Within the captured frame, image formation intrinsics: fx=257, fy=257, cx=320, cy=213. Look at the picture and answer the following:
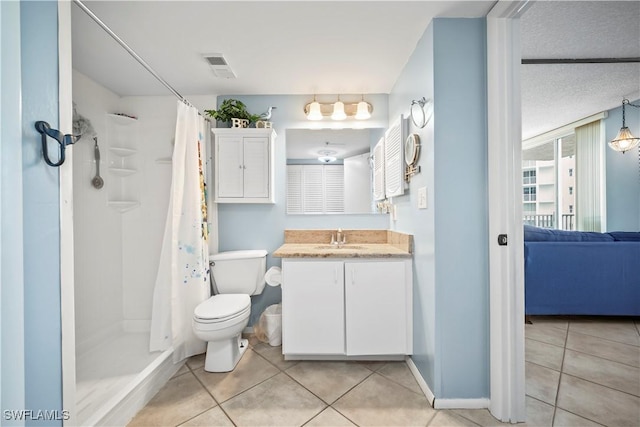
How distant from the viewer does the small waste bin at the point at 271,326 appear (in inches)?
85.7

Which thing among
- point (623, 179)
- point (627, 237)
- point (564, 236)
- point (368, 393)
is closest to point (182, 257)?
point (368, 393)

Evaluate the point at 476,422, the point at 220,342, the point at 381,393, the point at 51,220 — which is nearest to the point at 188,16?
the point at 51,220

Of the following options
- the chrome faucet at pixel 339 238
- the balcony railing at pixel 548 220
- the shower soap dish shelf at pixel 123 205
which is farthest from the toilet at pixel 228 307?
the balcony railing at pixel 548 220

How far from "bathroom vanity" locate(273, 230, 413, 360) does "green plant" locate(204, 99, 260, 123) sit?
4.28ft

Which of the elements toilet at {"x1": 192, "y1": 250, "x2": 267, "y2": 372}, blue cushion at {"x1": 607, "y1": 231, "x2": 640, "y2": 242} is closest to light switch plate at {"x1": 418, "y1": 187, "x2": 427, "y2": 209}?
toilet at {"x1": 192, "y1": 250, "x2": 267, "y2": 372}

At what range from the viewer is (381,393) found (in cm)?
156

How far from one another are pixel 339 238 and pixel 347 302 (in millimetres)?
632

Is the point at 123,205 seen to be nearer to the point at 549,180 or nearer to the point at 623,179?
the point at 623,179

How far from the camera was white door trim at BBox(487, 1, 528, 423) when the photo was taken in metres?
1.32

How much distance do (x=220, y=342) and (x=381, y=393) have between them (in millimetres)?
1120

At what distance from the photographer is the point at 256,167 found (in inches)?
90.4

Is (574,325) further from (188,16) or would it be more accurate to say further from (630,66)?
(188,16)

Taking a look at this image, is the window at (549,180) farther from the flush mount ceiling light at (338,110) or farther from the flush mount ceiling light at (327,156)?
the flush mount ceiling light at (327,156)

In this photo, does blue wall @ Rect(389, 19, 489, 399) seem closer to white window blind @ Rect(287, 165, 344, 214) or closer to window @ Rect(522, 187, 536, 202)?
white window blind @ Rect(287, 165, 344, 214)
